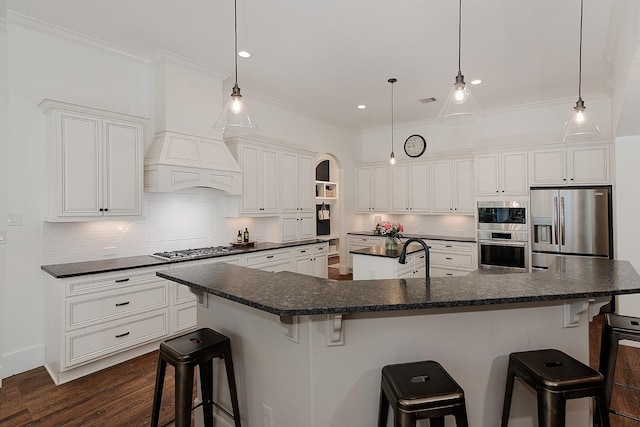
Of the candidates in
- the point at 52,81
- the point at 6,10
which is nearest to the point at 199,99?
the point at 52,81

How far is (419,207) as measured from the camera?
641cm

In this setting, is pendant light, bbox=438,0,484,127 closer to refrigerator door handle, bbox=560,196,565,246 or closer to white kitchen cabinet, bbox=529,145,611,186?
refrigerator door handle, bbox=560,196,565,246

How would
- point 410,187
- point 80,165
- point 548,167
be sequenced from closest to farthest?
point 80,165 → point 548,167 → point 410,187

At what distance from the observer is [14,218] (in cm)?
303

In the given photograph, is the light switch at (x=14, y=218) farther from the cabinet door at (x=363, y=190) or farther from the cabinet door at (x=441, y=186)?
the cabinet door at (x=441, y=186)

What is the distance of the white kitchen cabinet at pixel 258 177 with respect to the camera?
465cm

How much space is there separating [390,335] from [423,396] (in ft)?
1.47

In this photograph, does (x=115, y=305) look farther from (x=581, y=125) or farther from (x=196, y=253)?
(x=581, y=125)

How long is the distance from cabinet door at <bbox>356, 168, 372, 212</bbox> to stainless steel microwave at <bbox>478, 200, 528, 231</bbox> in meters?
2.27

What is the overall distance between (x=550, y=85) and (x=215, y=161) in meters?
4.69

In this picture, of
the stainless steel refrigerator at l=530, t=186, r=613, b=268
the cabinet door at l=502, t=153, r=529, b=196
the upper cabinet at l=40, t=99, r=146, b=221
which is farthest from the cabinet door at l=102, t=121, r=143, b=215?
the stainless steel refrigerator at l=530, t=186, r=613, b=268

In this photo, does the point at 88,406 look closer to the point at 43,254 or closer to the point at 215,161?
the point at 43,254

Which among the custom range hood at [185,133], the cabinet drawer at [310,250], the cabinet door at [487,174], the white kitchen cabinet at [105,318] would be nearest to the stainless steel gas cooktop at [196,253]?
the white kitchen cabinet at [105,318]

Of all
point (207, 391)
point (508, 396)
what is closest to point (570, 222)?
point (508, 396)
